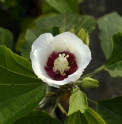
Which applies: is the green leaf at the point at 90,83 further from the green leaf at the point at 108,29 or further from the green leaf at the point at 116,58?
the green leaf at the point at 108,29

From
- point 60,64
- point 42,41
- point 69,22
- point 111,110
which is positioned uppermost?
point 42,41

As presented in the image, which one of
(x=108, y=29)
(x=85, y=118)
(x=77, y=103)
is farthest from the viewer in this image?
(x=108, y=29)

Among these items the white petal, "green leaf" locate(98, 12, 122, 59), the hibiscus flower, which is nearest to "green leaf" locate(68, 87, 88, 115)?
the hibiscus flower

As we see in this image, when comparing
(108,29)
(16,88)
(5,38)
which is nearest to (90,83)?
(16,88)

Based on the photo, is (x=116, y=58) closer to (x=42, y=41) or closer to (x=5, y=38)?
(x=42, y=41)

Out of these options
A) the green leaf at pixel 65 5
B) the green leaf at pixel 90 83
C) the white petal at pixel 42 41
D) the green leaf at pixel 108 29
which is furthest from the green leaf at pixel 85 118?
the green leaf at pixel 65 5

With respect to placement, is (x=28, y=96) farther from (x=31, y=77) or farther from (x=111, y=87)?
(x=111, y=87)
